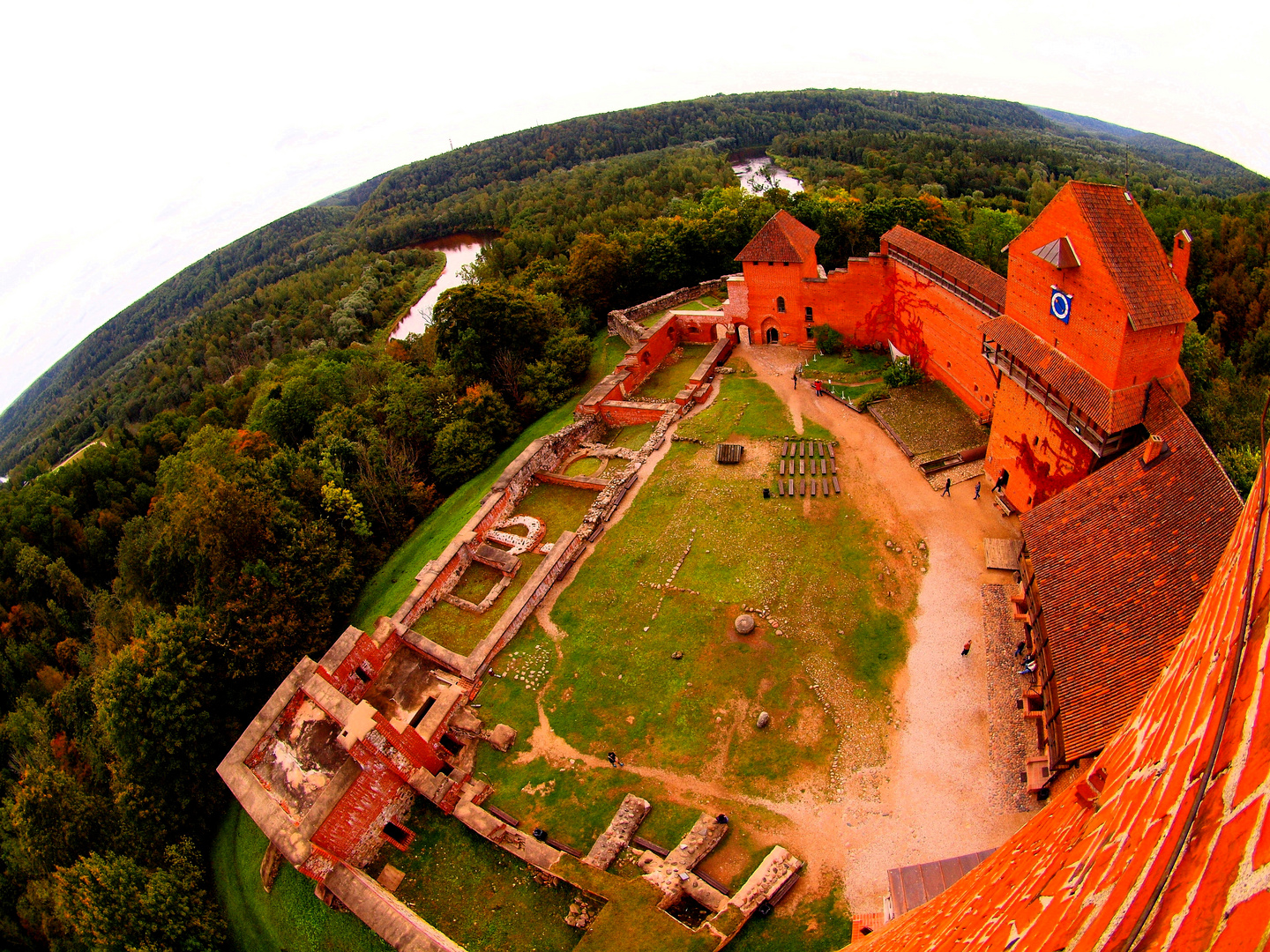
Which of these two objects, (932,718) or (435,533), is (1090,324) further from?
(435,533)

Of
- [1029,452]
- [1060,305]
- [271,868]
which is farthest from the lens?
[1029,452]

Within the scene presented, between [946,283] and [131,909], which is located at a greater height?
[946,283]

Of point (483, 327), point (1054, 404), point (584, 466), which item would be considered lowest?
point (584, 466)

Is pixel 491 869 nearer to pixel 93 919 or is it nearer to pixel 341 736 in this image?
pixel 341 736

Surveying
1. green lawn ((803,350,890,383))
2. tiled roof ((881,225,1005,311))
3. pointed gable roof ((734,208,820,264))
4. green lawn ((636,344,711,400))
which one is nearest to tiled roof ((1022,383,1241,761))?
tiled roof ((881,225,1005,311))

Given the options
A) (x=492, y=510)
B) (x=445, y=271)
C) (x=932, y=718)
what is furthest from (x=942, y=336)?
(x=445, y=271)

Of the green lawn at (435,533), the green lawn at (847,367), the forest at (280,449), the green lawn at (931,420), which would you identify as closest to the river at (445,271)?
the forest at (280,449)
